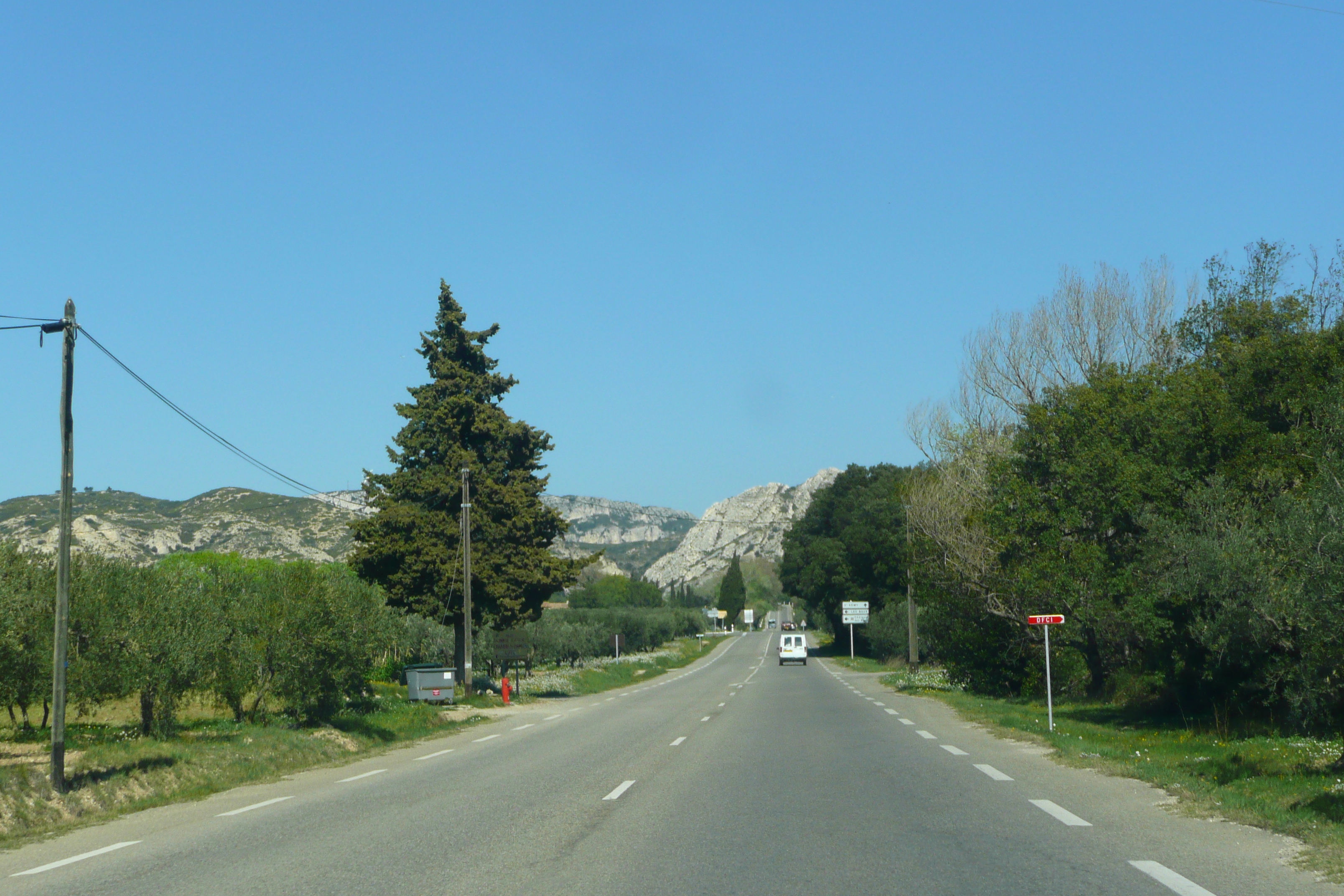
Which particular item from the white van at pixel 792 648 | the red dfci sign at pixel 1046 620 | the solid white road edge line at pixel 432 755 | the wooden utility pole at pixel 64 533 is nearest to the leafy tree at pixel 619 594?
the white van at pixel 792 648

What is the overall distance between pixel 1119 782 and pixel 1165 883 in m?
6.57

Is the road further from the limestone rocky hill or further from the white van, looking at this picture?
the limestone rocky hill

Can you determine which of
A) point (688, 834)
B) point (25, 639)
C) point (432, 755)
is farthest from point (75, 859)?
point (432, 755)

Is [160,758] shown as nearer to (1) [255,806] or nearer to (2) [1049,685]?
(1) [255,806]

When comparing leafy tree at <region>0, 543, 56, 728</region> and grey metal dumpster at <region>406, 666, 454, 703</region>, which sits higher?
leafy tree at <region>0, 543, 56, 728</region>

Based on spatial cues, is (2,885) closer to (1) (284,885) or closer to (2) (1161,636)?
(1) (284,885)

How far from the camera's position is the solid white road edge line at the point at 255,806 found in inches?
512

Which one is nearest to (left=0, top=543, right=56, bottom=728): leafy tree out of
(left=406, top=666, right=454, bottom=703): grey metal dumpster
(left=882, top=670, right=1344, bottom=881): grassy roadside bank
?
(left=406, top=666, right=454, bottom=703): grey metal dumpster

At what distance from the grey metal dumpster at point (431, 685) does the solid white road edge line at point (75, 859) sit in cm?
2485

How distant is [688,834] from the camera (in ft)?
32.9

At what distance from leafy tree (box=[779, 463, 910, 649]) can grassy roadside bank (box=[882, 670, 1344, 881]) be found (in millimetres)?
52504

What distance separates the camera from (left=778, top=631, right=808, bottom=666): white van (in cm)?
8031

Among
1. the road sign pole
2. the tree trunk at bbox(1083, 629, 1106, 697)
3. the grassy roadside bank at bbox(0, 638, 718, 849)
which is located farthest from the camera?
the tree trunk at bbox(1083, 629, 1106, 697)

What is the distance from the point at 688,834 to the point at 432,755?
12.5m
